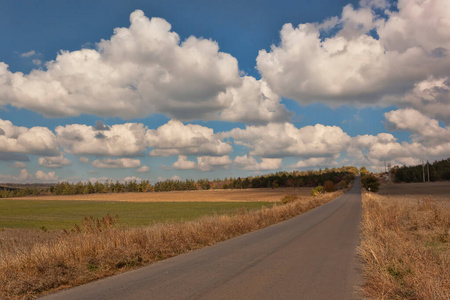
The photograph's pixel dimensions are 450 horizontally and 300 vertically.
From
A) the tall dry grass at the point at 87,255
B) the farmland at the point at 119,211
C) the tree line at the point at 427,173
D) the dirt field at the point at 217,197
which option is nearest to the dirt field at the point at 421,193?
the dirt field at the point at 217,197

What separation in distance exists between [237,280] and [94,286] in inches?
129

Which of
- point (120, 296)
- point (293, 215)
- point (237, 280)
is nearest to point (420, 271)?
point (237, 280)

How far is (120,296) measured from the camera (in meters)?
6.49

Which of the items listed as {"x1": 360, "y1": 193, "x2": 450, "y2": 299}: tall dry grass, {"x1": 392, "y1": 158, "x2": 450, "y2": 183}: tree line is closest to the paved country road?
{"x1": 360, "y1": 193, "x2": 450, "y2": 299}: tall dry grass

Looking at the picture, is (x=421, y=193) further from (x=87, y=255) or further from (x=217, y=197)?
(x=87, y=255)

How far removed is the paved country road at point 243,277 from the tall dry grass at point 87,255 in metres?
0.66

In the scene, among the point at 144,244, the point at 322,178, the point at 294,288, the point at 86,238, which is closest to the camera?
the point at 294,288

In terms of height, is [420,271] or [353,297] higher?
[420,271]

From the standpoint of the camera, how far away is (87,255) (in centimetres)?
967

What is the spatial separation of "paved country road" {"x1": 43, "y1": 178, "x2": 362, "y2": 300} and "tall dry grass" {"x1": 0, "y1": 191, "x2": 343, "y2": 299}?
66 centimetres

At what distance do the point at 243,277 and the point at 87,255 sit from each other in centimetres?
490

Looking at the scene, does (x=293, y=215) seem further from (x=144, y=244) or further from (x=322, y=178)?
(x=322, y=178)

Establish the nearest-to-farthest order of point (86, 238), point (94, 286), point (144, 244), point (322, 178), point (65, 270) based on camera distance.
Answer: point (94, 286)
point (65, 270)
point (86, 238)
point (144, 244)
point (322, 178)

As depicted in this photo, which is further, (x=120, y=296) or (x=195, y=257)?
(x=195, y=257)
